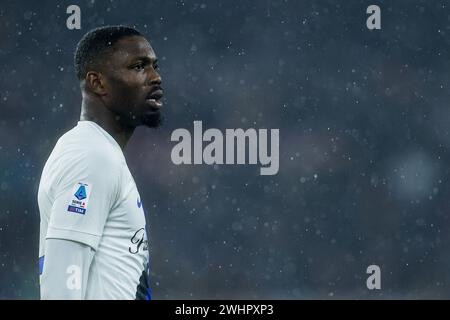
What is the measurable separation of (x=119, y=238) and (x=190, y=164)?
Answer: 375cm

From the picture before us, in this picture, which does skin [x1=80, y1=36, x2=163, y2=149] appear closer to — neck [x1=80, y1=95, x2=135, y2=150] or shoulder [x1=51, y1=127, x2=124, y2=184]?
neck [x1=80, y1=95, x2=135, y2=150]

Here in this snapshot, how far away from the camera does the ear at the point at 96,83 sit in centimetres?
218

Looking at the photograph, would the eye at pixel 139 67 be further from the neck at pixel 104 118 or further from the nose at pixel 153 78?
the neck at pixel 104 118

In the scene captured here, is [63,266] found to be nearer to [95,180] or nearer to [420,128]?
[95,180]

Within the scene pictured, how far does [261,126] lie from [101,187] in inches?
156

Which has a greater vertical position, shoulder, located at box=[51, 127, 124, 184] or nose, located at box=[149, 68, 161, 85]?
nose, located at box=[149, 68, 161, 85]

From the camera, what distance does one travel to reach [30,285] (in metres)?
5.88

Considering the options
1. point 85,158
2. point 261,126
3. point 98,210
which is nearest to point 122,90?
point 85,158

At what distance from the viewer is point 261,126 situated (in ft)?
18.9

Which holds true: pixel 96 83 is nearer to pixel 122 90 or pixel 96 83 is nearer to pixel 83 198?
pixel 122 90

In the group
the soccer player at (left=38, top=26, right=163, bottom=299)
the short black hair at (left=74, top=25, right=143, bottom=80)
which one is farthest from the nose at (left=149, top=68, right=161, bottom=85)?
the short black hair at (left=74, top=25, right=143, bottom=80)

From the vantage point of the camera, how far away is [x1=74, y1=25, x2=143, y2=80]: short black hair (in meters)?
2.21
